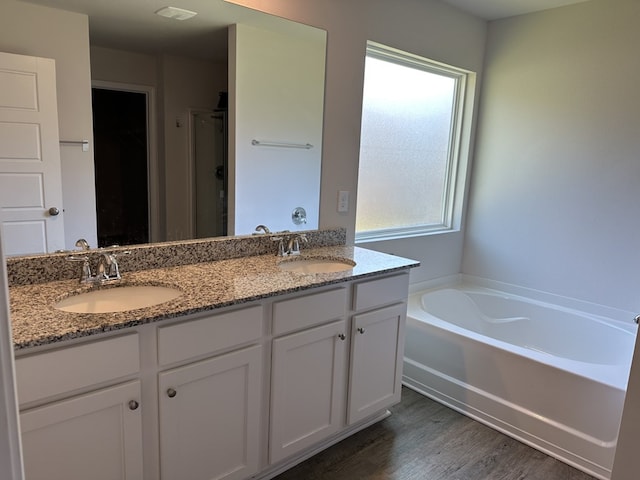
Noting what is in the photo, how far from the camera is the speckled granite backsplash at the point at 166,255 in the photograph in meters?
1.62

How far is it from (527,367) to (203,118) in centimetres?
193

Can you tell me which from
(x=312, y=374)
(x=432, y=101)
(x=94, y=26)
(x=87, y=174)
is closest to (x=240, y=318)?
(x=312, y=374)

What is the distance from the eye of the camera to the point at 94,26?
5.48 ft

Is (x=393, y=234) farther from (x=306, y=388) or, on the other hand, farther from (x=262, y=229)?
(x=306, y=388)

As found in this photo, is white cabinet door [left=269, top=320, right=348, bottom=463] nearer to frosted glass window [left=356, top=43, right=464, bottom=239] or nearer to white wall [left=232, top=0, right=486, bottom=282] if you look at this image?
white wall [left=232, top=0, right=486, bottom=282]

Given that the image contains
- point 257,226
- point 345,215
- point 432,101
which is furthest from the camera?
point 432,101

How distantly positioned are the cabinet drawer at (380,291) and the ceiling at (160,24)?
3.90 feet

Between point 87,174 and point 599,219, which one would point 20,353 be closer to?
point 87,174

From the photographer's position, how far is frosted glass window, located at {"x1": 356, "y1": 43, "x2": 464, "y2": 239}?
2902 millimetres

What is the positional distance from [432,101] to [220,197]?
1.85 meters

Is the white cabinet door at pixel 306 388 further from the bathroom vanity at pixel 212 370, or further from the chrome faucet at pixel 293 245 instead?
the chrome faucet at pixel 293 245

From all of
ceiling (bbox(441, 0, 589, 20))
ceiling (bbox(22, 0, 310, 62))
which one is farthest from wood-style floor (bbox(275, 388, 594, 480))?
ceiling (bbox(441, 0, 589, 20))

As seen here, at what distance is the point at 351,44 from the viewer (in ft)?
8.01

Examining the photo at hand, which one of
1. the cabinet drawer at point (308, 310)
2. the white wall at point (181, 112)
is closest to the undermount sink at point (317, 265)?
the cabinet drawer at point (308, 310)
